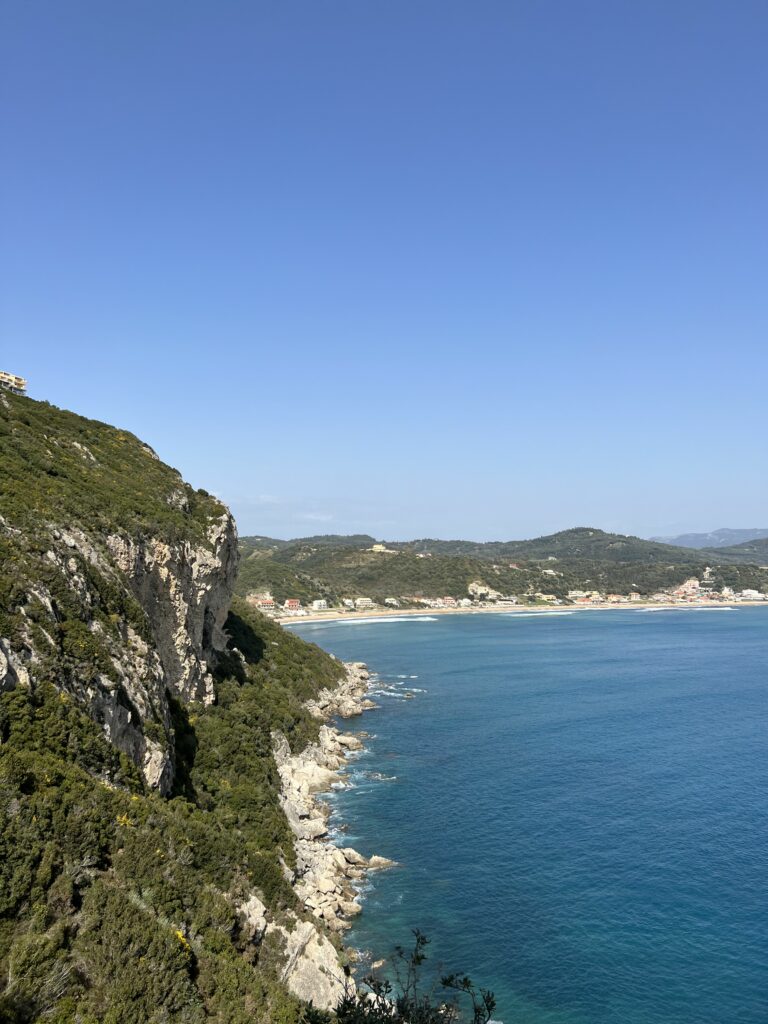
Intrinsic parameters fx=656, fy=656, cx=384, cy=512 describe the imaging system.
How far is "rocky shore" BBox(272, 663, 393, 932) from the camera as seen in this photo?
117 feet

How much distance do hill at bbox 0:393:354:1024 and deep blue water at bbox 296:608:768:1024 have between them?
28.0 ft

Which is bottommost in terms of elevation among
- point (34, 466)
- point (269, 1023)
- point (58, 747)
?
point (269, 1023)

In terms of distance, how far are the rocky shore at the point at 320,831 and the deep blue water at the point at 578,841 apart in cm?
138

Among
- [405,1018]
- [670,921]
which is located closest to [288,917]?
[405,1018]

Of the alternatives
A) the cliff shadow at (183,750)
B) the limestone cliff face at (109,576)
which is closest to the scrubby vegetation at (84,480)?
the limestone cliff face at (109,576)

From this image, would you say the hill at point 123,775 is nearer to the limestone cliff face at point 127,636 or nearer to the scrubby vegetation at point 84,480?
the limestone cliff face at point 127,636

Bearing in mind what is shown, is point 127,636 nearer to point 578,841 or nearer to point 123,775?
point 123,775

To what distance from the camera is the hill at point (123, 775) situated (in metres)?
19.3

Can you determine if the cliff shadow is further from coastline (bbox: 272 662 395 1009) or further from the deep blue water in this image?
the deep blue water

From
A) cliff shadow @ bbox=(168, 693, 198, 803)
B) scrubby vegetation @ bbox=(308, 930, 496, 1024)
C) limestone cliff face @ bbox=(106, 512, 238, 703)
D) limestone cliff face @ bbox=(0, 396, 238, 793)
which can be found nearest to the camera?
scrubby vegetation @ bbox=(308, 930, 496, 1024)

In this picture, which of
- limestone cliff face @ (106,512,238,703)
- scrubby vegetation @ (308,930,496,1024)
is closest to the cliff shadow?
limestone cliff face @ (106,512,238,703)

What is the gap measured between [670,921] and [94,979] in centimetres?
2929

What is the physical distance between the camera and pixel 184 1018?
19062 mm

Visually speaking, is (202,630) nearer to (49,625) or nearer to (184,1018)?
(49,625)
